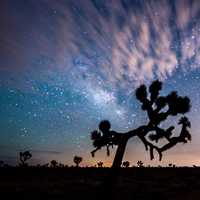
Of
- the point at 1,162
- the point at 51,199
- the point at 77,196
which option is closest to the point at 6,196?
the point at 51,199

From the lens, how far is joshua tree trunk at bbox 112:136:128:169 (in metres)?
15.0

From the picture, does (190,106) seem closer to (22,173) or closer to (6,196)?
(6,196)

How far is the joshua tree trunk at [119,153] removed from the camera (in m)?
15.0

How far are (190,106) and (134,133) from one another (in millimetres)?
3211

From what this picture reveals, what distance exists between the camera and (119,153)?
1530 cm

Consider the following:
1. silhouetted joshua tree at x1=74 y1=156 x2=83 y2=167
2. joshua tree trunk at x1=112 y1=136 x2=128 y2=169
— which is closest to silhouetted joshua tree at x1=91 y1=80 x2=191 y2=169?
joshua tree trunk at x1=112 y1=136 x2=128 y2=169

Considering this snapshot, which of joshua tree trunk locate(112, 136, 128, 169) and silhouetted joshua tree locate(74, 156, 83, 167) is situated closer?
joshua tree trunk locate(112, 136, 128, 169)

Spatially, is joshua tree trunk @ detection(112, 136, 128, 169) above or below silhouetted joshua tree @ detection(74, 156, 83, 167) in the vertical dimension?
below

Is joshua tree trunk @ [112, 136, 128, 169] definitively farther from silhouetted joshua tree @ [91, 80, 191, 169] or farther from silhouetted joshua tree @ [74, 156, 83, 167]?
silhouetted joshua tree @ [74, 156, 83, 167]

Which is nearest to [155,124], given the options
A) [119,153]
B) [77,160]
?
[119,153]

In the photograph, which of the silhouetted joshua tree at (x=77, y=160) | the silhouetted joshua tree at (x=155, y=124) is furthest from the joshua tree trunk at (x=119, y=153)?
the silhouetted joshua tree at (x=77, y=160)

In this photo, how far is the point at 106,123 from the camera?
16672mm

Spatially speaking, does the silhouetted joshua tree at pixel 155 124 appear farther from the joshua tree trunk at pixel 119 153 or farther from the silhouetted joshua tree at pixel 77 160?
the silhouetted joshua tree at pixel 77 160

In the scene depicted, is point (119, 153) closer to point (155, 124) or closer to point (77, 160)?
point (155, 124)
